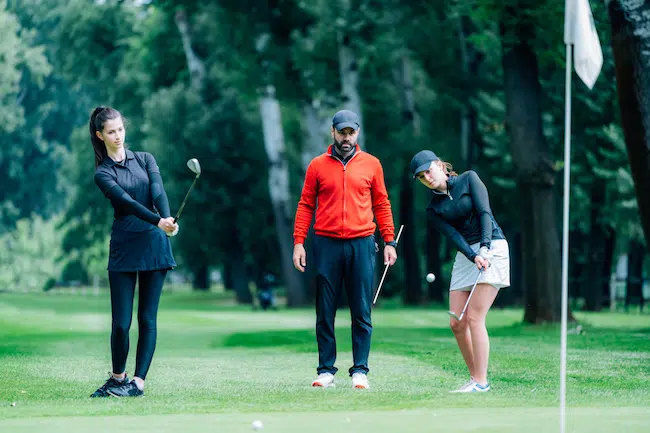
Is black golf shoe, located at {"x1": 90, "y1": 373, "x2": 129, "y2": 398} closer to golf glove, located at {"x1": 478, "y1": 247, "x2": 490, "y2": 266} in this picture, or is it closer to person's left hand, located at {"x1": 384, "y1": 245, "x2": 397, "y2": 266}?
person's left hand, located at {"x1": 384, "y1": 245, "x2": 397, "y2": 266}

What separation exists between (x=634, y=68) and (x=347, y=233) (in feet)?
26.4

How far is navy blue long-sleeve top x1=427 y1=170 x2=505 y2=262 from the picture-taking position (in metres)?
10.8

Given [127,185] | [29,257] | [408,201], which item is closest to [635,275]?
[408,201]

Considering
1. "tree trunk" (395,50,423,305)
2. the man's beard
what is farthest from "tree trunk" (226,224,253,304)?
the man's beard

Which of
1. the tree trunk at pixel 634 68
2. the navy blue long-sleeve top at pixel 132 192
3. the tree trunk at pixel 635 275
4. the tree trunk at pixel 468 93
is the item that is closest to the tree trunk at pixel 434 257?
the tree trunk at pixel 468 93

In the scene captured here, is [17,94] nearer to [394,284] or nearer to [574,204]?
[394,284]

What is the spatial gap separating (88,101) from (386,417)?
235ft

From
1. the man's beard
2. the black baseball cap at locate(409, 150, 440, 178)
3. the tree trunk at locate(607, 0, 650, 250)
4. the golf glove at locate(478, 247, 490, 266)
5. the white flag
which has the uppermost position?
the tree trunk at locate(607, 0, 650, 250)

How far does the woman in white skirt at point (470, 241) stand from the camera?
10805 millimetres

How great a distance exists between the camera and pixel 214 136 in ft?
156

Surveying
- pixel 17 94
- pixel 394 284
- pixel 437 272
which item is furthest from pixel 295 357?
pixel 17 94

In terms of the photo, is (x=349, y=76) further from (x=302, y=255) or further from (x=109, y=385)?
(x=109, y=385)

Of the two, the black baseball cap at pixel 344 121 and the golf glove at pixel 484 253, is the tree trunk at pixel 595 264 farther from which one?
the golf glove at pixel 484 253

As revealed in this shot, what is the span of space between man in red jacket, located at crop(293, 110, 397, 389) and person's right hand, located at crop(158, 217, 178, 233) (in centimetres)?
145
